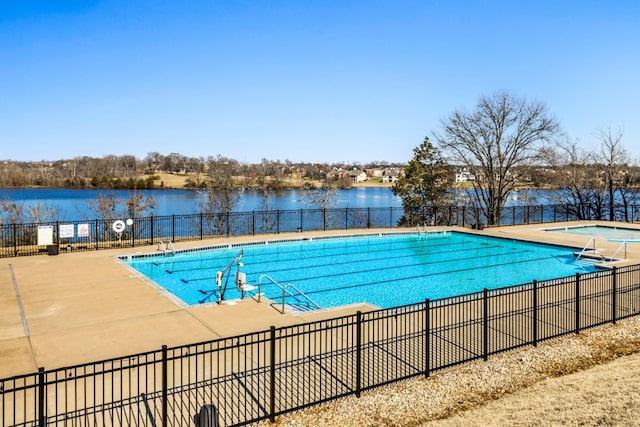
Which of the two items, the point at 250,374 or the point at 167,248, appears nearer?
the point at 250,374

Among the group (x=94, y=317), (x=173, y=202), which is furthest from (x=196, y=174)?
(x=94, y=317)

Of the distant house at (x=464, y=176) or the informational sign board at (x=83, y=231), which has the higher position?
the distant house at (x=464, y=176)

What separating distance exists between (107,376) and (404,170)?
79.3 ft

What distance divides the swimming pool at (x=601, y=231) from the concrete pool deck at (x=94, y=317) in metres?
19.7

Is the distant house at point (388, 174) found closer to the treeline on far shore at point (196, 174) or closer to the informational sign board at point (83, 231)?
the treeline on far shore at point (196, 174)

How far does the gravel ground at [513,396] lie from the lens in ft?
18.4

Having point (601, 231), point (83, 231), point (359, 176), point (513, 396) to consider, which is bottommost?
point (513, 396)

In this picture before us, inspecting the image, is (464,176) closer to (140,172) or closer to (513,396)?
(513,396)

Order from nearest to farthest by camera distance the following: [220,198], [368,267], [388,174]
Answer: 1. [368,267]
2. [220,198]
3. [388,174]

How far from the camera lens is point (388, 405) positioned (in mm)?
6141

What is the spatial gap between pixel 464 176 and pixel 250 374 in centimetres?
2886

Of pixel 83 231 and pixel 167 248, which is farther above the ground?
pixel 83 231

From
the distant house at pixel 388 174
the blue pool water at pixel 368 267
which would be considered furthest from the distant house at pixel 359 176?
the blue pool water at pixel 368 267

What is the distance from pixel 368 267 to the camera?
1738 cm
